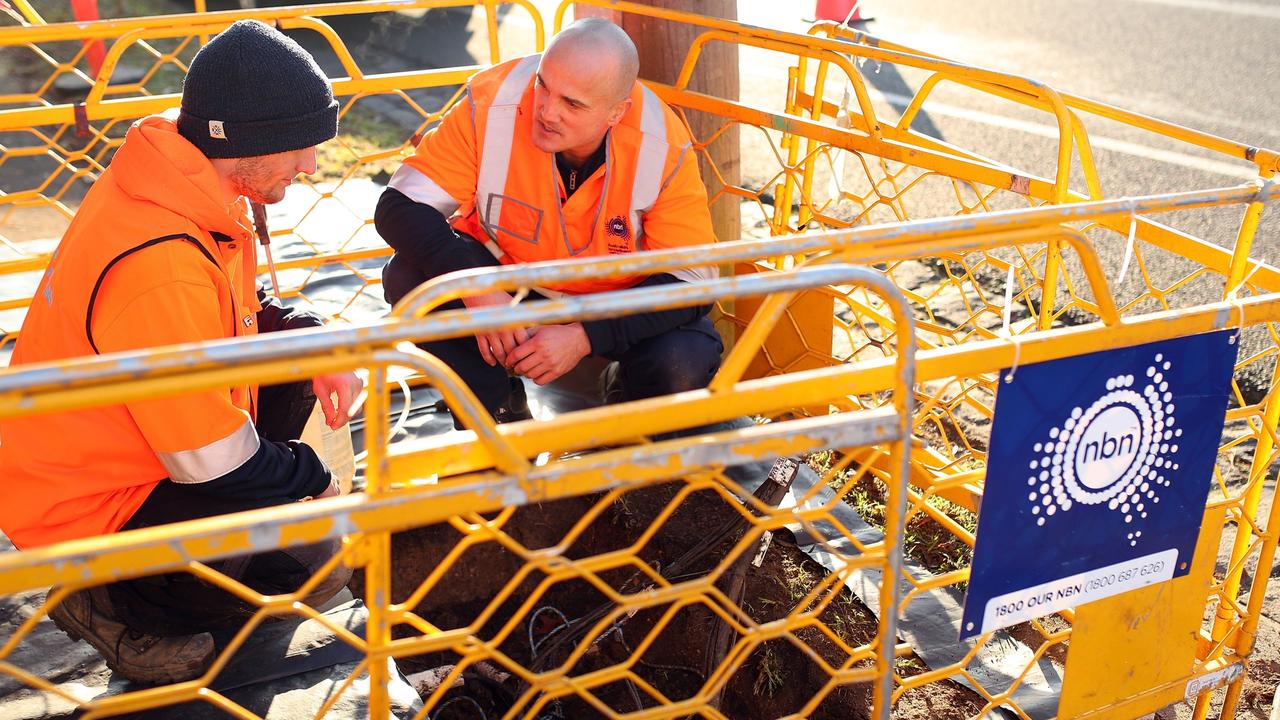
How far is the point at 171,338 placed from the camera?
2088 mm

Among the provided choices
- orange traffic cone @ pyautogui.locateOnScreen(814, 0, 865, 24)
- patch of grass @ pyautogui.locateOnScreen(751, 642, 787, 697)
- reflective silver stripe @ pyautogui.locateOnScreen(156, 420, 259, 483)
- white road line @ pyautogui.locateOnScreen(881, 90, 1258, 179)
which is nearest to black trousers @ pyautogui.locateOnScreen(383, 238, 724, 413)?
patch of grass @ pyautogui.locateOnScreen(751, 642, 787, 697)

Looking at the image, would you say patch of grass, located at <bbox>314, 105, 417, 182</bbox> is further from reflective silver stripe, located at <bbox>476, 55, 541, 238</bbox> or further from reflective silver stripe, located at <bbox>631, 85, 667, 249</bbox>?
reflective silver stripe, located at <bbox>631, 85, 667, 249</bbox>

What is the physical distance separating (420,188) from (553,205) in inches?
16.1

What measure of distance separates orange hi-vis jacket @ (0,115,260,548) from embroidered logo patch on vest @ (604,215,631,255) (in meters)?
1.22

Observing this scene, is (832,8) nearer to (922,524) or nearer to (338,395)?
(922,524)

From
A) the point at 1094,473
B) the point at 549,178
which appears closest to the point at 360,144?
the point at 549,178

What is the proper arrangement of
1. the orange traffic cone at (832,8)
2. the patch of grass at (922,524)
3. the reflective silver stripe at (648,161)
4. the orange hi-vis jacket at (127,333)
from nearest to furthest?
the orange hi-vis jacket at (127,333) → the reflective silver stripe at (648,161) → the patch of grass at (922,524) → the orange traffic cone at (832,8)

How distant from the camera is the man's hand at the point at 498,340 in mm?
2957

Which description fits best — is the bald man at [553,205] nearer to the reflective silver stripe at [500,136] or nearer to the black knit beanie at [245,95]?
the reflective silver stripe at [500,136]

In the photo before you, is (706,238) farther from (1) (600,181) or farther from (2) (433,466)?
(2) (433,466)

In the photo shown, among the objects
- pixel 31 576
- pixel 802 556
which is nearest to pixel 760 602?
pixel 802 556

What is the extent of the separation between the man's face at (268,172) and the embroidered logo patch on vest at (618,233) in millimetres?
987

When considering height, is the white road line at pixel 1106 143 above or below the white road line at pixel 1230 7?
below

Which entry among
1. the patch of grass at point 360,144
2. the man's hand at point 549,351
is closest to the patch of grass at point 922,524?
the man's hand at point 549,351
